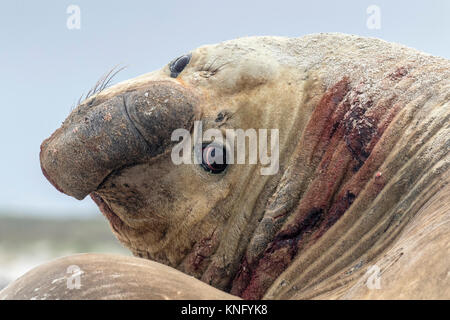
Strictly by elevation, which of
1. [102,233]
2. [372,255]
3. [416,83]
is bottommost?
[102,233]

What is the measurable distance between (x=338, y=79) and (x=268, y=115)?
0.43 meters

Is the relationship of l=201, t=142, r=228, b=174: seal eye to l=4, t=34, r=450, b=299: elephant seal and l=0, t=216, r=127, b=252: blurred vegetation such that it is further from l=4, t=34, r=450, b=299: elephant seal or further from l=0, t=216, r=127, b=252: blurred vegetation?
l=0, t=216, r=127, b=252: blurred vegetation

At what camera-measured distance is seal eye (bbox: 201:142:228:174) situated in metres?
3.39

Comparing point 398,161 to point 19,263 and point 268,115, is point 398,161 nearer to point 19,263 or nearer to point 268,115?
point 268,115

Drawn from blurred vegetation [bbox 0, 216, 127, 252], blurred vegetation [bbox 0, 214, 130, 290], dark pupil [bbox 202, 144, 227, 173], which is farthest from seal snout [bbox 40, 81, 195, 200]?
blurred vegetation [bbox 0, 216, 127, 252]

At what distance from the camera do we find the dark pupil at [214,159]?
3.39m

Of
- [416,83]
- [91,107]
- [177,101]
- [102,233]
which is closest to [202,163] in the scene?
[177,101]

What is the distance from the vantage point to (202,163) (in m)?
3.43

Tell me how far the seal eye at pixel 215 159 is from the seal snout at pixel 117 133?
0.65ft

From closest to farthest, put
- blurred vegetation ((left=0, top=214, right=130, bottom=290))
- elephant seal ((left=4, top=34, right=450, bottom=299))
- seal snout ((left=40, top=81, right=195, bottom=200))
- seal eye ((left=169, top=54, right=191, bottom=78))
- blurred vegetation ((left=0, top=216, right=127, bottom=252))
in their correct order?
elephant seal ((left=4, top=34, right=450, bottom=299))
seal snout ((left=40, top=81, right=195, bottom=200))
seal eye ((left=169, top=54, right=191, bottom=78))
blurred vegetation ((left=0, top=214, right=130, bottom=290))
blurred vegetation ((left=0, top=216, right=127, bottom=252))

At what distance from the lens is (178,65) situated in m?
3.82

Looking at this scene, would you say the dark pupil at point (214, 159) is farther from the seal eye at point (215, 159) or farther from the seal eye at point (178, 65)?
the seal eye at point (178, 65)

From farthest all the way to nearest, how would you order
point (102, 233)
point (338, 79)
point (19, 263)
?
point (102, 233) < point (19, 263) < point (338, 79)

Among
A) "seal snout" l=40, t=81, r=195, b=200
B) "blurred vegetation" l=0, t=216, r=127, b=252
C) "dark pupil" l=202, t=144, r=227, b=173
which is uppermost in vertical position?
"seal snout" l=40, t=81, r=195, b=200
